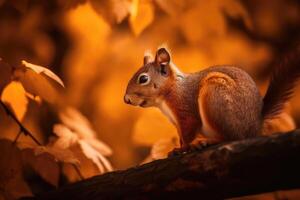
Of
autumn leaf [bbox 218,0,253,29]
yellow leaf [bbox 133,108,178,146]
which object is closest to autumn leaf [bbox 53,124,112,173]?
yellow leaf [bbox 133,108,178,146]

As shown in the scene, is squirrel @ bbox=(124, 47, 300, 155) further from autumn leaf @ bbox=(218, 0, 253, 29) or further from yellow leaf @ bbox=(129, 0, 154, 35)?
autumn leaf @ bbox=(218, 0, 253, 29)

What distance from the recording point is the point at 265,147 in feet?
4.67

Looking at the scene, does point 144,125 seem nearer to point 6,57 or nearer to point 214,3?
point 214,3

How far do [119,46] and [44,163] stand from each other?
4.31 ft

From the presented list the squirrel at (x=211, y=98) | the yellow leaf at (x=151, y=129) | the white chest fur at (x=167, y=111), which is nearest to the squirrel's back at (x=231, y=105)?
the squirrel at (x=211, y=98)

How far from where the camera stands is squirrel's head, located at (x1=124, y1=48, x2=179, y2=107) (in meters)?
2.04

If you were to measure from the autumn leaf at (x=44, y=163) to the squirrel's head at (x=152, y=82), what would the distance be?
14.2 inches

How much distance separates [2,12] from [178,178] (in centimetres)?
207

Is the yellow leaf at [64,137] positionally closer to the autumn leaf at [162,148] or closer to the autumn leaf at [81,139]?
the autumn leaf at [81,139]

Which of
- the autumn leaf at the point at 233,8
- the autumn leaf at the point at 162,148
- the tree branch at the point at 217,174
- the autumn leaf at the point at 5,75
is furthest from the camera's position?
the autumn leaf at the point at 233,8

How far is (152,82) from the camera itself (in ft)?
6.80

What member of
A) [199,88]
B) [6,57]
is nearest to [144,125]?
[199,88]

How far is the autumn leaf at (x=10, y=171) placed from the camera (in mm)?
1800

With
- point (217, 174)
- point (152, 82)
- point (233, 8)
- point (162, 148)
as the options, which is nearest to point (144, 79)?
point (152, 82)
